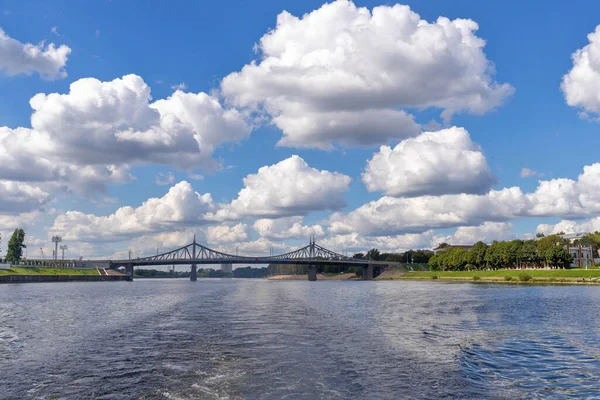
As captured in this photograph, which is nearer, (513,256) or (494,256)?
(513,256)

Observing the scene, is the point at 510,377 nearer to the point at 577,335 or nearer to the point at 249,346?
the point at 249,346

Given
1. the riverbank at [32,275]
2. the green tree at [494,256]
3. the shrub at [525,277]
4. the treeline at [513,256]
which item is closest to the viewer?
the shrub at [525,277]

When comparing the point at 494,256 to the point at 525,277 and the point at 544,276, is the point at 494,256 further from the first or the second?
the point at 525,277

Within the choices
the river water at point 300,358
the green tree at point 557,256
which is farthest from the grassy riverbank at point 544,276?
the river water at point 300,358

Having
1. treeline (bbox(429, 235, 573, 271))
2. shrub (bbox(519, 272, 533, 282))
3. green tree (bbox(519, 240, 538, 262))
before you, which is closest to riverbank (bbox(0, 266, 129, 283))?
shrub (bbox(519, 272, 533, 282))

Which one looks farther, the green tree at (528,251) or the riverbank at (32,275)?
the green tree at (528,251)

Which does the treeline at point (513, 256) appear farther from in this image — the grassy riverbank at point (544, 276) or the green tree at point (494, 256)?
the grassy riverbank at point (544, 276)

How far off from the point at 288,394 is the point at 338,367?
5.44m

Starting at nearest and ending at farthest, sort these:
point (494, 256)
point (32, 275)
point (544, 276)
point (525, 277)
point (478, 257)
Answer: point (525, 277), point (544, 276), point (32, 275), point (494, 256), point (478, 257)

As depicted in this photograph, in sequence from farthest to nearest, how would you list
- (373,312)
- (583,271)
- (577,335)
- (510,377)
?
(583,271) < (373,312) < (577,335) < (510,377)

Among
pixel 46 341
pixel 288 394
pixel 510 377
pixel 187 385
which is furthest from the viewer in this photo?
pixel 46 341

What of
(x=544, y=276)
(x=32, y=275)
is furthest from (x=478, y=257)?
(x=32, y=275)

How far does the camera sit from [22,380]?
20672mm

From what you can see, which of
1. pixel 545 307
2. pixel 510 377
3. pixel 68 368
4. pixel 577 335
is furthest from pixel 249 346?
pixel 545 307
